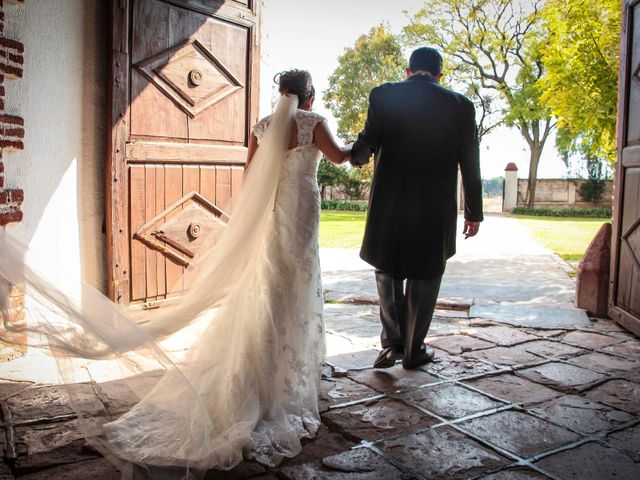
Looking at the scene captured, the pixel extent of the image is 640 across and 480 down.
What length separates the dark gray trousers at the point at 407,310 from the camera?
370cm

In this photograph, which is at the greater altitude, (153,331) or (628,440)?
(153,331)

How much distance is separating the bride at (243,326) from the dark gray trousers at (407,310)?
0.60 meters

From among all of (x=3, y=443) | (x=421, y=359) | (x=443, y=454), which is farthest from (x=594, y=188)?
(x=3, y=443)

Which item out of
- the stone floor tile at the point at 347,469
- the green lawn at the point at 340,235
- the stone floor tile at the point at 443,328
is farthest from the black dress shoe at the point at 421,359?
the green lawn at the point at 340,235

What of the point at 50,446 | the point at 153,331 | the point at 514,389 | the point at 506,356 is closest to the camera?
the point at 50,446

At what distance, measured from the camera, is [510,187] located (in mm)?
26375

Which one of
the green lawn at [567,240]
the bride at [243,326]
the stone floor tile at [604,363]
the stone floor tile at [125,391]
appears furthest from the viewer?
the green lawn at [567,240]

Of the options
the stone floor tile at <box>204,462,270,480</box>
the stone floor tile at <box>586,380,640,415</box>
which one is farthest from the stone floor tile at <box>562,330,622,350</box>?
the stone floor tile at <box>204,462,270,480</box>

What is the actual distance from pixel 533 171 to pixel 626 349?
23.1 metres


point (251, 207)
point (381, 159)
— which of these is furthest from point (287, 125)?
point (381, 159)

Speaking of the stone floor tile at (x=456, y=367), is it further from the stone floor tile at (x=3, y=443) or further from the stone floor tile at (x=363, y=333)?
the stone floor tile at (x=3, y=443)

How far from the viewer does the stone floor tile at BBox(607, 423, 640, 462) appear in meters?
2.66

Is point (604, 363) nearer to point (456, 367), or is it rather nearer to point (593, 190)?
point (456, 367)

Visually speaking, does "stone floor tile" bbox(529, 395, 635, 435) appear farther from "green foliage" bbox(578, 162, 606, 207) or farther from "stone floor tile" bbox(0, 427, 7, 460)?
"green foliage" bbox(578, 162, 606, 207)
